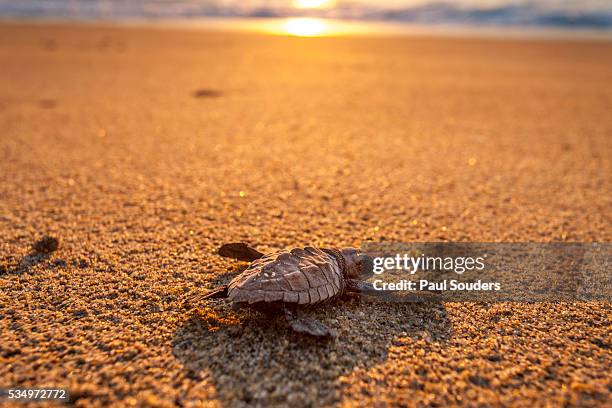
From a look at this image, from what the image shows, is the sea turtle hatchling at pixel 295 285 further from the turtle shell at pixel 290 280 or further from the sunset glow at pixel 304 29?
the sunset glow at pixel 304 29

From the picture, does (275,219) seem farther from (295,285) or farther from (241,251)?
(295,285)

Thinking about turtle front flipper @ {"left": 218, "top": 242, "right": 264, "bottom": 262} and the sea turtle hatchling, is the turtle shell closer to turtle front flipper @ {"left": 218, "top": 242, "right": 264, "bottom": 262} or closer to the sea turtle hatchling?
the sea turtle hatchling

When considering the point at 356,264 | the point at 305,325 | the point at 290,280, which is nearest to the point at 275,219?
the point at 356,264

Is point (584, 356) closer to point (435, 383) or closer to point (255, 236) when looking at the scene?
point (435, 383)

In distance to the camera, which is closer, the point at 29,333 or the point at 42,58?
the point at 29,333

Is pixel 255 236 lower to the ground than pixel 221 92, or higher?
lower

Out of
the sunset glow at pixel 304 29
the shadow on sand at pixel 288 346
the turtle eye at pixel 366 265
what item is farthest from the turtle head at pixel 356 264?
the sunset glow at pixel 304 29

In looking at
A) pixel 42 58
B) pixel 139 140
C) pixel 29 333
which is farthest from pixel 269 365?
pixel 42 58
